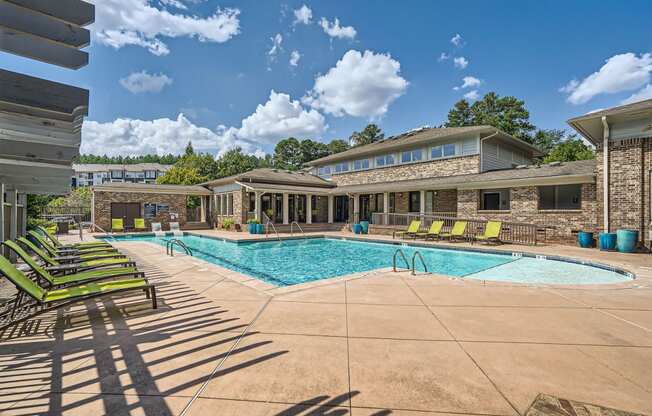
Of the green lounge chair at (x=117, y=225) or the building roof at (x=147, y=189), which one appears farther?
the building roof at (x=147, y=189)

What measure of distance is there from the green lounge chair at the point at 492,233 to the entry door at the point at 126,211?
22.7 meters

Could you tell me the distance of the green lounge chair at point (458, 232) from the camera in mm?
14625

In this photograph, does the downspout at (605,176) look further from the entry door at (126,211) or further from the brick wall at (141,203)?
the entry door at (126,211)

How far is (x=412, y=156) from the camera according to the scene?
20.3m

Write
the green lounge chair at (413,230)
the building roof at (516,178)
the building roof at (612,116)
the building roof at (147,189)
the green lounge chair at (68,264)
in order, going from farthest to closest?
the building roof at (147,189) < the green lounge chair at (413,230) < the building roof at (516,178) < the building roof at (612,116) < the green lounge chair at (68,264)

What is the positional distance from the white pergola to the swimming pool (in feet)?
18.7

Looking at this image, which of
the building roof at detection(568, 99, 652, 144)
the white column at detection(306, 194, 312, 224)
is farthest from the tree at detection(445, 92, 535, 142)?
the white column at detection(306, 194, 312, 224)

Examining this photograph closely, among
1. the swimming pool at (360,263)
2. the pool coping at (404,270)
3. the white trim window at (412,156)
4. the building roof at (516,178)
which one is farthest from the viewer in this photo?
the white trim window at (412,156)

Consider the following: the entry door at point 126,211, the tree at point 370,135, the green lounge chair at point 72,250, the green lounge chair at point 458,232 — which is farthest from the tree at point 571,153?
the entry door at point 126,211

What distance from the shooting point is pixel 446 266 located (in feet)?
34.4

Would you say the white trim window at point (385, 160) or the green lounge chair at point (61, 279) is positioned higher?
the white trim window at point (385, 160)

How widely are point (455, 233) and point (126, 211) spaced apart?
73.0 feet

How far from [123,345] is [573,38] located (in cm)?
2486

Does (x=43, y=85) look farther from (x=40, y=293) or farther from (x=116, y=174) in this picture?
(x=116, y=174)
